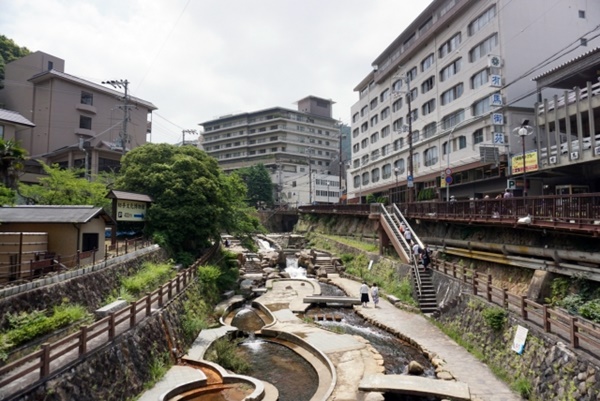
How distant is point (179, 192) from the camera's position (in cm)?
2775

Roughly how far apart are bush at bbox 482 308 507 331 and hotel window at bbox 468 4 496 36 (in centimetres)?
2966

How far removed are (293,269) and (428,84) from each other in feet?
89.3

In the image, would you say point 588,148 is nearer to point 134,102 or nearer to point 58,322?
point 58,322

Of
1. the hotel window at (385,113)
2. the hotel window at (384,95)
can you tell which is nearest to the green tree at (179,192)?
the hotel window at (385,113)

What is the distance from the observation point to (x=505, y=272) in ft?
68.5

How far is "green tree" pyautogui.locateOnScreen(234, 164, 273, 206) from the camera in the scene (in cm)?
8300

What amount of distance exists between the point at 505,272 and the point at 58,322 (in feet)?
70.7

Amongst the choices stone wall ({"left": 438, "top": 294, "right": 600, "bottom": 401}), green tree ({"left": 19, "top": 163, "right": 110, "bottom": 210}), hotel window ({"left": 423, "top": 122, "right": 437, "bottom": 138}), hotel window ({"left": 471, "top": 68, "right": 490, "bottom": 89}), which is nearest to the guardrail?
green tree ({"left": 19, "top": 163, "right": 110, "bottom": 210})

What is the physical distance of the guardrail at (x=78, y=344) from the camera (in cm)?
853

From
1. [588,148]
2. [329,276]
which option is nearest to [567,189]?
[588,148]

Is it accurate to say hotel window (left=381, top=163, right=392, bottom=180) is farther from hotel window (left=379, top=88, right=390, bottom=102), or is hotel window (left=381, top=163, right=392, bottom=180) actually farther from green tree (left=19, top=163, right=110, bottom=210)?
green tree (left=19, top=163, right=110, bottom=210)

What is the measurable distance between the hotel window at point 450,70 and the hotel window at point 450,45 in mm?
1574

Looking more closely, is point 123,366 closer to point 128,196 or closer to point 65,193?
point 128,196

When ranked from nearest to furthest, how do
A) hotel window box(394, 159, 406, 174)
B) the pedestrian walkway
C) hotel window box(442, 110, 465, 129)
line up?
the pedestrian walkway
hotel window box(442, 110, 465, 129)
hotel window box(394, 159, 406, 174)
